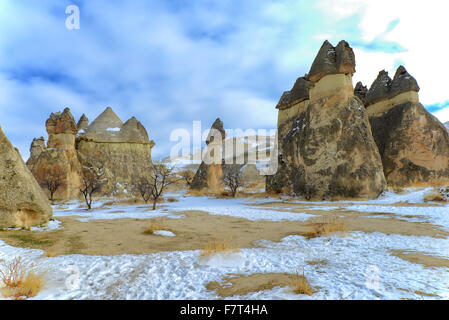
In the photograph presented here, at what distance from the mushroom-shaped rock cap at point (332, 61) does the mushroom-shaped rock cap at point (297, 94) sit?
147 inches

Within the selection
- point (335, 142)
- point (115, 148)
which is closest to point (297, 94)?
point (335, 142)

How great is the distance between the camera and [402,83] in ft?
73.0

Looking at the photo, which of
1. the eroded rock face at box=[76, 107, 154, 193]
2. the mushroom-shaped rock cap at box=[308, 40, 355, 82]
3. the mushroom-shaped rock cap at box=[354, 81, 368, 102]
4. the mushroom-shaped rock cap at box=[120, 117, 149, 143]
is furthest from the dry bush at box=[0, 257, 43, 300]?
the mushroom-shaped rock cap at box=[354, 81, 368, 102]

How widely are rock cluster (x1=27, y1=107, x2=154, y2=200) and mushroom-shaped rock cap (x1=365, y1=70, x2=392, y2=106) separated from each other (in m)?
27.4

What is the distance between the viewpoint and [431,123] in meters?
21.5

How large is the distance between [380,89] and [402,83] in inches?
81.1

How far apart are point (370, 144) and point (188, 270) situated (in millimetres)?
17160

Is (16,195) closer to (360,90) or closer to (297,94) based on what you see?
(297,94)

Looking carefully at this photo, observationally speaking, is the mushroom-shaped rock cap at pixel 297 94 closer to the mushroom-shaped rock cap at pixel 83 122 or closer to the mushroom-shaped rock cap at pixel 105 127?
the mushroom-shaped rock cap at pixel 105 127

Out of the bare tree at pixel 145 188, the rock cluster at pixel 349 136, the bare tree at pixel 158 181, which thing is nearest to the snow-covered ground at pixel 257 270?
the bare tree at pixel 158 181
